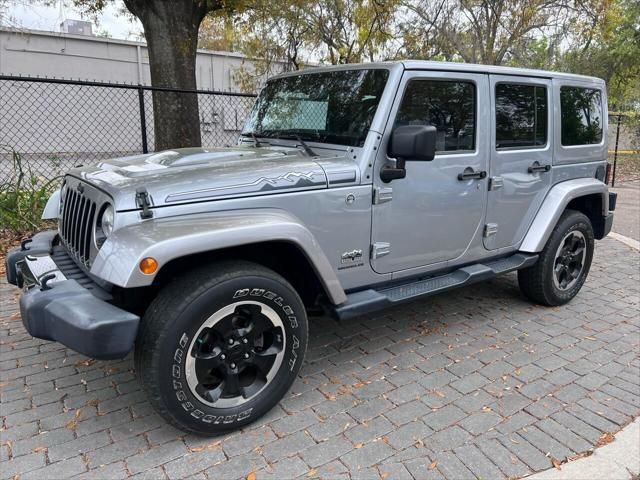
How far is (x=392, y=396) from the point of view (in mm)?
3123

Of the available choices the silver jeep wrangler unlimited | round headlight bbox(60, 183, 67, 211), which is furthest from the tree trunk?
round headlight bbox(60, 183, 67, 211)

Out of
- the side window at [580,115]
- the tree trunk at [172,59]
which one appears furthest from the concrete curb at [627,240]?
the tree trunk at [172,59]

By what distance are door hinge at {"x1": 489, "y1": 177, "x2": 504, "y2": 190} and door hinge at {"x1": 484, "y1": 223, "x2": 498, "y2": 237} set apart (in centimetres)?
29

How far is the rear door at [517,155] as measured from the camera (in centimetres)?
385

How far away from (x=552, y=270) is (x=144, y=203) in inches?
140

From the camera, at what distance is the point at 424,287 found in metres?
3.60

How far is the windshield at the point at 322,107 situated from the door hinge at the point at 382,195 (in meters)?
0.31

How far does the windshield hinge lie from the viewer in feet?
8.03

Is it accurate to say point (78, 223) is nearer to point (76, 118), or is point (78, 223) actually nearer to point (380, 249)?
point (380, 249)

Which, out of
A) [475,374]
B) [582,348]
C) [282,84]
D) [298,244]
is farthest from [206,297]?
[582,348]

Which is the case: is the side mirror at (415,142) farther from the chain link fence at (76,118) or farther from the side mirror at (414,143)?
the chain link fence at (76,118)

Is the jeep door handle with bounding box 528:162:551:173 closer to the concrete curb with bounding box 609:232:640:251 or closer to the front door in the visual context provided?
the front door

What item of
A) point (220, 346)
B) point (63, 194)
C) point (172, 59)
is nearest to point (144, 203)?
point (220, 346)

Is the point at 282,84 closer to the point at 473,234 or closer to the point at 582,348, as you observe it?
the point at 473,234
